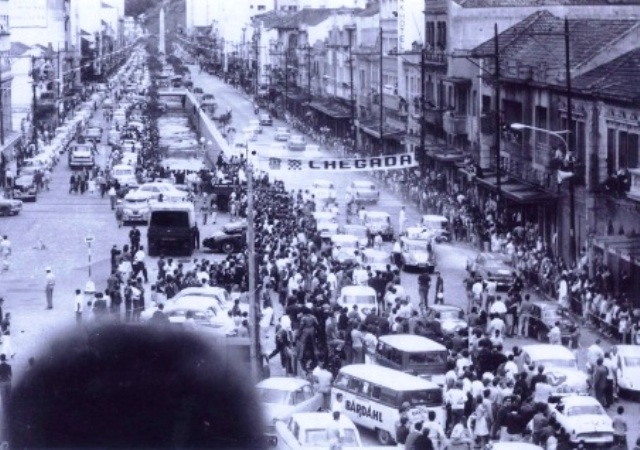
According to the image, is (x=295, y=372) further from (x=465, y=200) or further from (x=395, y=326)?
(x=465, y=200)

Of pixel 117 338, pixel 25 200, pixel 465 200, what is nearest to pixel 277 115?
pixel 25 200

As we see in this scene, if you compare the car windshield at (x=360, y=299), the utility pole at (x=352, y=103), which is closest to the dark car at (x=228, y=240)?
the car windshield at (x=360, y=299)

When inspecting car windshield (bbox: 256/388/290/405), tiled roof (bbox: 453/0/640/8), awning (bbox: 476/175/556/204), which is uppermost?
tiled roof (bbox: 453/0/640/8)

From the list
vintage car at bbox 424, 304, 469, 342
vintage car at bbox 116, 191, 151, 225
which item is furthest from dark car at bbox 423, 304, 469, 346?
vintage car at bbox 116, 191, 151, 225

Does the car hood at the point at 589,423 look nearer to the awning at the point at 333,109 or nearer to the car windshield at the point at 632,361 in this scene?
the car windshield at the point at 632,361

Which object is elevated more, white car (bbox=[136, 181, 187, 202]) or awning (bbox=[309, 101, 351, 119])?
awning (bbox=[309, 101, 351, 119])

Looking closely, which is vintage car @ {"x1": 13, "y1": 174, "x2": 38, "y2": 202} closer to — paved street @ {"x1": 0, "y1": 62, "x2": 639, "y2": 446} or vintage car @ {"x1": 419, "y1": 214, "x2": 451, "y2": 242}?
paved street @ {"x1": 0, "y1": 62, "x2": 639, "y2": 446}

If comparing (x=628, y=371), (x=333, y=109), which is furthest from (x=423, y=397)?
(x=333, y=109)
